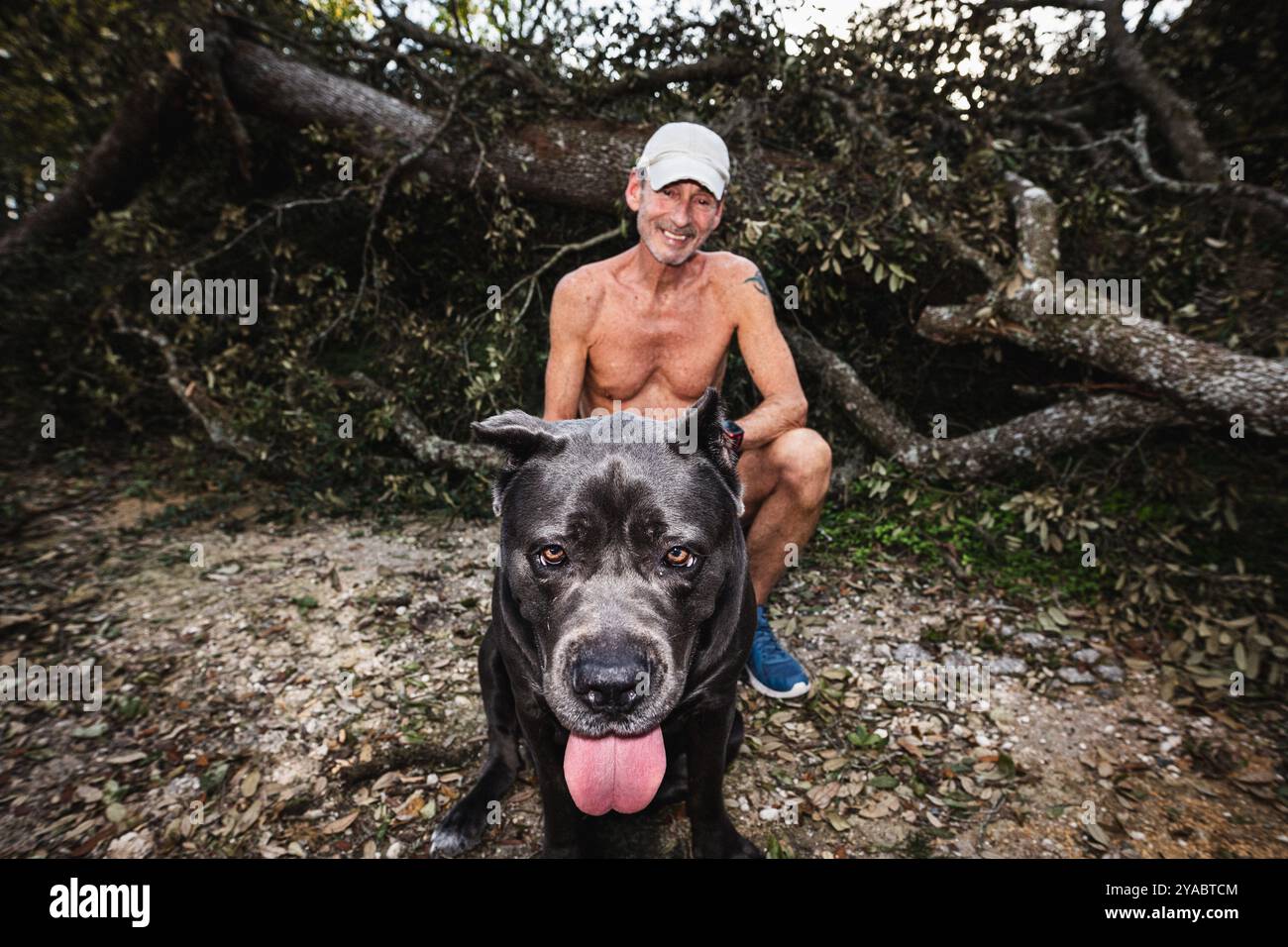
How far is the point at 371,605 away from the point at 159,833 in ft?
5.21

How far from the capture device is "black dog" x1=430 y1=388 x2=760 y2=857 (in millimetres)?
1706

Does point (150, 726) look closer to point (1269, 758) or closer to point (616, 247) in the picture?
point (616, 247)

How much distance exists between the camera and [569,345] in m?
3.21

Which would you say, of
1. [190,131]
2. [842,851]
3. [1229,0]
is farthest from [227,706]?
[1229,0]

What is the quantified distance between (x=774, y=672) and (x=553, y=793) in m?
1.43

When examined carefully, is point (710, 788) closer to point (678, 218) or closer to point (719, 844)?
point (719, 844)

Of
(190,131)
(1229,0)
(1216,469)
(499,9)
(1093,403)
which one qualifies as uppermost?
(499,9)

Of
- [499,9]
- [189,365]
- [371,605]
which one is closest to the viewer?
[371,605]

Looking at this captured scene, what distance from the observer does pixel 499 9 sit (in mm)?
5781

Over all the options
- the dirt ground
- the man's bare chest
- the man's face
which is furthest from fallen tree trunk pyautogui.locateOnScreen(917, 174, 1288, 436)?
the man's face

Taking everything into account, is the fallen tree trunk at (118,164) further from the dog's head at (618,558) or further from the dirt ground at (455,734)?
the dog's head at (618,558)

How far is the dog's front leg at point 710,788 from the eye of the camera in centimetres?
210
